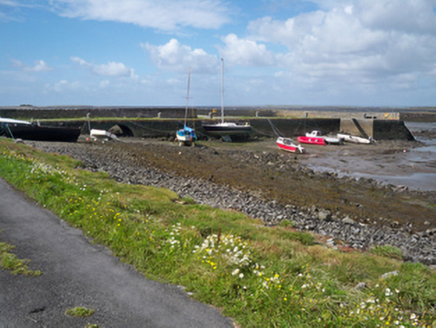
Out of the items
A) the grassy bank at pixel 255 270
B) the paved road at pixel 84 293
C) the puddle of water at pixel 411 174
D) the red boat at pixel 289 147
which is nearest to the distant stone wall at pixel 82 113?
the red boat at pixel 289 147

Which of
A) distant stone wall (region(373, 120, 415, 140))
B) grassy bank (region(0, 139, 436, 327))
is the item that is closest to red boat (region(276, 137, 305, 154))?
distant stone wall (region(373, 120, 415, 140))

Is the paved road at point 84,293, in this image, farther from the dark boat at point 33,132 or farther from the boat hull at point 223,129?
the boat hull at point 223,129

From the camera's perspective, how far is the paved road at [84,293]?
204 inches

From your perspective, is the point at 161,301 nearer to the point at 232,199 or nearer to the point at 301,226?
the point at 301,226

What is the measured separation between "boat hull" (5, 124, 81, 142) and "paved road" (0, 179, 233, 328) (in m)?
25.2

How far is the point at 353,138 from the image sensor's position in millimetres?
50125

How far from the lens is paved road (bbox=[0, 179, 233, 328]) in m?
5.19

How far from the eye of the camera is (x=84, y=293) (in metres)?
5.86

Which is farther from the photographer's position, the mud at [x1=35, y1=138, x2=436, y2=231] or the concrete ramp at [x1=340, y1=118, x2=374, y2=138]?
the concrete ramp at [x1=340, y1=118, x2=374, y2=138]

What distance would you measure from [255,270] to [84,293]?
262 cm

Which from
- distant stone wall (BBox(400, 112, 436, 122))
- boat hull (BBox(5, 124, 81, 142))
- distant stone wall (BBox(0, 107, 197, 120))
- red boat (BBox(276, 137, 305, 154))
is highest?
distant stone wall (BBox(400, 112, 436, 122))

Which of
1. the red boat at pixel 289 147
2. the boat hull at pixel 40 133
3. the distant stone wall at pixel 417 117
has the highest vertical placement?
the distant stone wall at pixel 417 117

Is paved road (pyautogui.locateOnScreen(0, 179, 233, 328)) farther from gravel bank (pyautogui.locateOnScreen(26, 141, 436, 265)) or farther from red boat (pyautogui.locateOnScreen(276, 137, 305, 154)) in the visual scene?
red boat (pyautogui.locateOnScreen(276, 137, 305, 154))

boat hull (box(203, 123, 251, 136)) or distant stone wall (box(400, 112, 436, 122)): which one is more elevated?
distant stone wall (box(400, 112, 436, 122))
